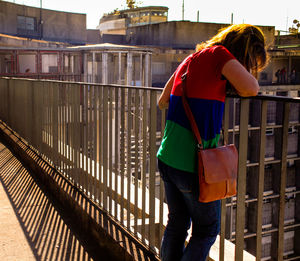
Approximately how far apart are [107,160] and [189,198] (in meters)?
1.62

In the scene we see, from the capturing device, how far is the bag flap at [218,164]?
1796mm

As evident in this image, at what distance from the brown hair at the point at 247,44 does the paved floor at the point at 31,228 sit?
2.04 meters

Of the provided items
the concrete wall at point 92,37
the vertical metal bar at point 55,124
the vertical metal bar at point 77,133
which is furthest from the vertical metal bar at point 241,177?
the concrete wall at point 92,37

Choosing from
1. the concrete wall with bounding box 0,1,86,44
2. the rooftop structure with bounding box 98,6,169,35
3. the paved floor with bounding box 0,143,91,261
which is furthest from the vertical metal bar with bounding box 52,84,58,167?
the rooftop structure with bounding box 98,6,169,35

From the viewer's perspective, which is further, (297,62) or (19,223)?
(297,62)

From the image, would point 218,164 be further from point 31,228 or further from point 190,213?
point 31,228

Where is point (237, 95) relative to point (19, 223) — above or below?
above

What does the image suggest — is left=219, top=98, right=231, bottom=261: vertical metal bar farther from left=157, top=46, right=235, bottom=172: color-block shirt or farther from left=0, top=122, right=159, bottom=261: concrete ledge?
left=0, top=122, right=159, bottom=261: concrete ledge

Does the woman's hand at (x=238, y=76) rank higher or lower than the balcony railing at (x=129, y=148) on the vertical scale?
higher

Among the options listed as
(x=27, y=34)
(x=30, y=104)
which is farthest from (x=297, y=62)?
(x=30, y=104)

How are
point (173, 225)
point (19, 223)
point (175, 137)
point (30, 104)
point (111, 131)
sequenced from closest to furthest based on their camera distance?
point (175, 137) < point (173, 225) < point (111, 131) < point (19, 223) < point (30, 104)

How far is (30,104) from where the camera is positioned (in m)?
6.23

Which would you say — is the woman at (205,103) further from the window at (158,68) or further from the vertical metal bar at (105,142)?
the window at (158,68)

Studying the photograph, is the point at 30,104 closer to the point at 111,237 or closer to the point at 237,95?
the point at 111,237
